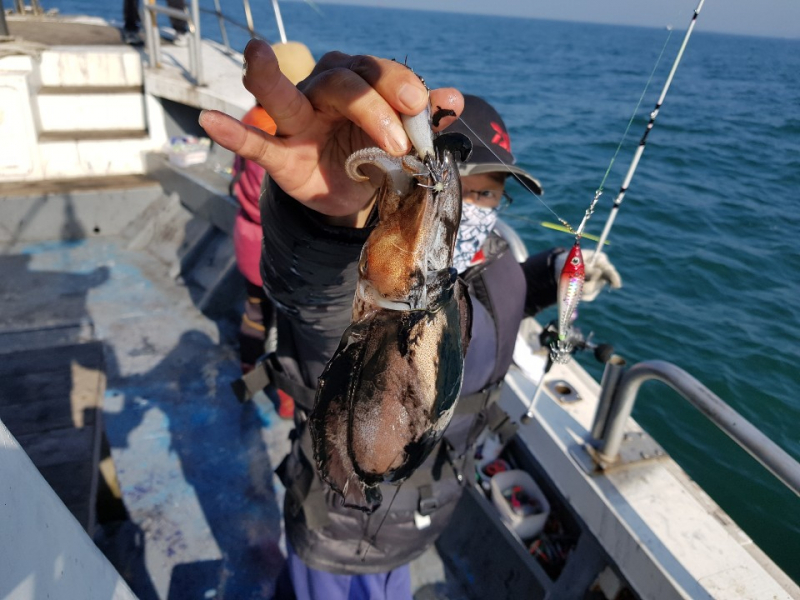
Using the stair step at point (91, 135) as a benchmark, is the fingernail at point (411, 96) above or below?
above

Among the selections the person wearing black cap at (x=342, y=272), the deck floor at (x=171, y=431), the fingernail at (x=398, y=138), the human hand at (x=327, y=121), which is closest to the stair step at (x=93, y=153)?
the deck floor at (x=171, y=431)

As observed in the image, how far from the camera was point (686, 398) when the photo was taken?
247cm

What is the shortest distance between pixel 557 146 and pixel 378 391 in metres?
16.7

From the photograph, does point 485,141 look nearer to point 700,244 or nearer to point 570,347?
point 570,347

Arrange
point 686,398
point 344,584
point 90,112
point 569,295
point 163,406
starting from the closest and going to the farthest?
1. point 344,584
2. point 686,398
3. point 569,295
4. point 163,406
5. point 90,112

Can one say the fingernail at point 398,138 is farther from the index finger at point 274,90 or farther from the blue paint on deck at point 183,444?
the blue paint on deck at point 183,444

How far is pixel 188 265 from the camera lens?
5.93m

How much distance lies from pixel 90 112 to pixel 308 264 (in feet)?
21.8

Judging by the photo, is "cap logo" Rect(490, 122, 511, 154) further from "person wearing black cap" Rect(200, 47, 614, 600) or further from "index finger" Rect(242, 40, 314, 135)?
"index finger" Rect(242, 40, 314, 135)

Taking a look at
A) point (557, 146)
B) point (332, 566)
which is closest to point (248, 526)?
point (332, 566)

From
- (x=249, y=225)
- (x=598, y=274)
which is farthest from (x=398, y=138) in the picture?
(x=249, y=225)

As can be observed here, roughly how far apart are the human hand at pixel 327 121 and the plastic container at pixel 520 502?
100 inches

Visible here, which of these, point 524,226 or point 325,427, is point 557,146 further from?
point 325,427

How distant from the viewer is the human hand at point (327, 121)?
3.55ft
